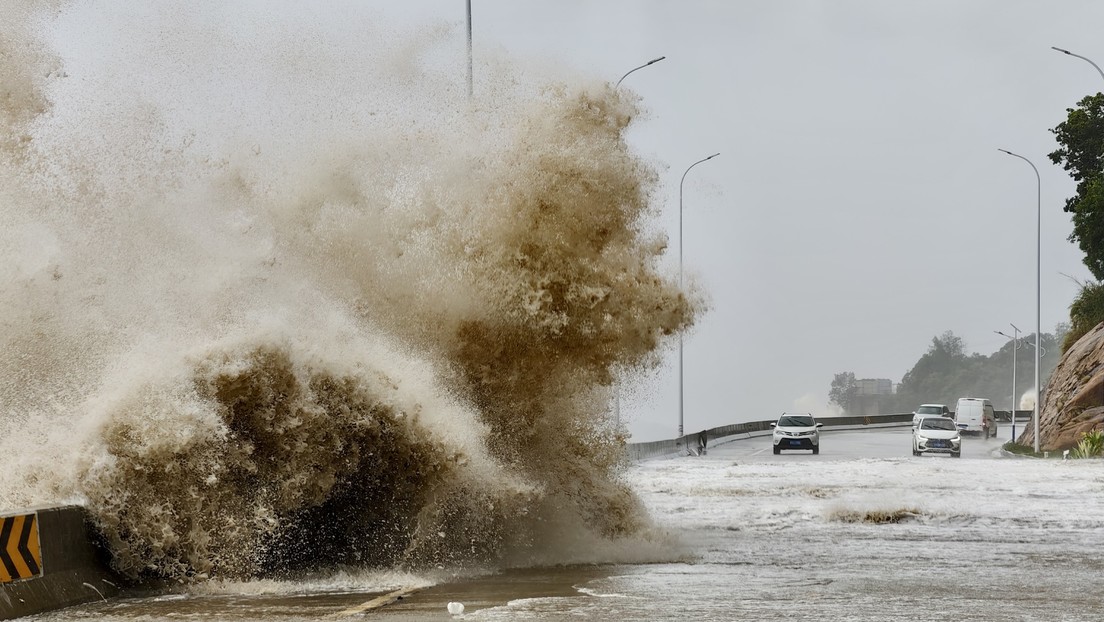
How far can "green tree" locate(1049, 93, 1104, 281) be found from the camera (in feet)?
226

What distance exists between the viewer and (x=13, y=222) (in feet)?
54.7

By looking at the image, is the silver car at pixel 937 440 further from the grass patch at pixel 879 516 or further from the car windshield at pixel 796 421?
the grass patch at pixel 879 516

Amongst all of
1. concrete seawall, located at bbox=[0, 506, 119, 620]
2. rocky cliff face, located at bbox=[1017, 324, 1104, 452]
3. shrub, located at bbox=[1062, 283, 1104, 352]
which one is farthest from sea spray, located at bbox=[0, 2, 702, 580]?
shrub, located at bbox=[1062, 283, 1104, 352]

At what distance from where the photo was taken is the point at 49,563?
10773 millimetres

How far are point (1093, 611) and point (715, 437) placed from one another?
5044 cm

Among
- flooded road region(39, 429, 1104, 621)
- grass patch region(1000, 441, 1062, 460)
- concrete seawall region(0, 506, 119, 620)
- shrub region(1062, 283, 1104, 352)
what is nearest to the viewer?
flooded road region(39, 429, 1104, 621)

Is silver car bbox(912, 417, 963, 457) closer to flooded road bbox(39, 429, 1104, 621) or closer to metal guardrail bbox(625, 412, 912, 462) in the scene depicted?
metal guardrail bbox(625, 412, 912, 462)

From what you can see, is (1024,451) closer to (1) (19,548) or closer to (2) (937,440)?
(2) (937,440)

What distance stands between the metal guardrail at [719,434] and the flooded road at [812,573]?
101 inches

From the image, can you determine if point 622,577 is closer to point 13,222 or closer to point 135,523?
point 135,523

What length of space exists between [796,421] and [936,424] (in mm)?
5967

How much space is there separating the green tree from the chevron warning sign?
64.4m

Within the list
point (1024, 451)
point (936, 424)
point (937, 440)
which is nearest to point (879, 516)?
point (937, 440)

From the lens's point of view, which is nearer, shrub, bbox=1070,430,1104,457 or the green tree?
shrub, bbox=1070,430,1104,457
